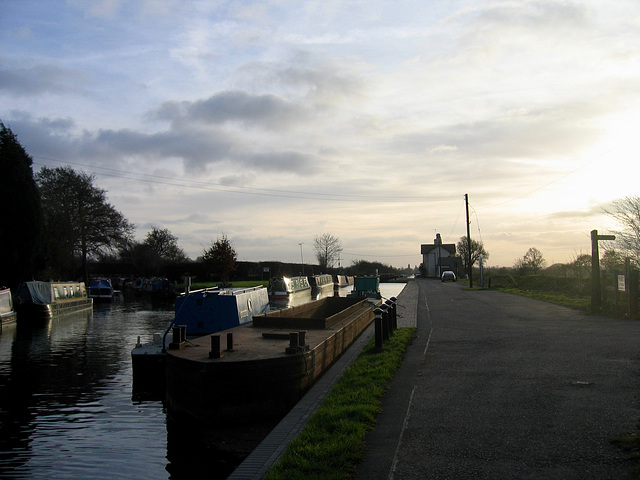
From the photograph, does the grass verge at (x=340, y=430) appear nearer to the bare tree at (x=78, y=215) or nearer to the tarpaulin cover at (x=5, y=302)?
the tarpaulin cover at (x=5, y=302)

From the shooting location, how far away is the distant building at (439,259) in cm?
9506

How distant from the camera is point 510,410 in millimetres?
7086

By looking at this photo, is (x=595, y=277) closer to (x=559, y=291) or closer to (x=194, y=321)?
(x=194, y=321)

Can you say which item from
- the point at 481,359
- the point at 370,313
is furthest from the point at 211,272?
the point at 481,359

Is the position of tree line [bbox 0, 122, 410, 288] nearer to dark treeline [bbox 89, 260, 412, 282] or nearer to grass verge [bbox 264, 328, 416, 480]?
dark treeline [bbox 89, 260, 412, 282]

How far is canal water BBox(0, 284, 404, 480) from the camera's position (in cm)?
789

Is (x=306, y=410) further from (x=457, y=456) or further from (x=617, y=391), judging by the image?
(x=617, y=391)

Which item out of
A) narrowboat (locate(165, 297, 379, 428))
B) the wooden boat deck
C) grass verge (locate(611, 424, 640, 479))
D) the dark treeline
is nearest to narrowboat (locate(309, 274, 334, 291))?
the dark treeline

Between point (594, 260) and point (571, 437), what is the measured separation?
50.4 feet

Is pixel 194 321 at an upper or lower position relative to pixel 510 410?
upper

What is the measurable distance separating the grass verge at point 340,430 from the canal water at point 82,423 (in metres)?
1.97

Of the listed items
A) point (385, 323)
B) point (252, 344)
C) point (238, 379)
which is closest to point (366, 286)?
point (385, 323)

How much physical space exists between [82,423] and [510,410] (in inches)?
296

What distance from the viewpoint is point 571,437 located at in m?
5.93
